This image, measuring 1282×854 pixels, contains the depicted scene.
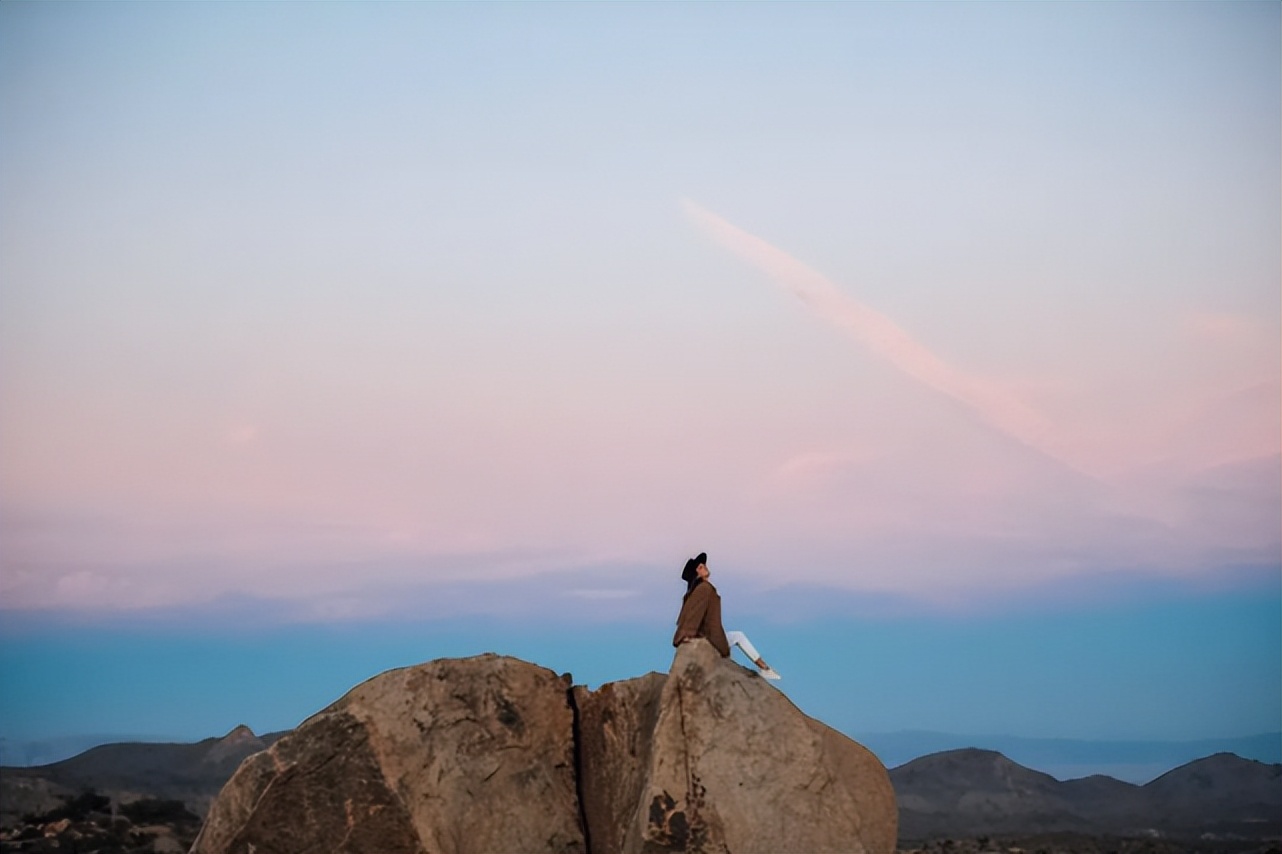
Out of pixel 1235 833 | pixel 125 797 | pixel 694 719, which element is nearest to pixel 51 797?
pixel 125 797

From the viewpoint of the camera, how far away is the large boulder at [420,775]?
60.1 feet

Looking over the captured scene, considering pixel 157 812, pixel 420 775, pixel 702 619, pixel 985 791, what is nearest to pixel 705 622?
pixel 702 619

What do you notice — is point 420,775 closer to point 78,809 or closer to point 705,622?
point 705,622

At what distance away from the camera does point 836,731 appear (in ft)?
65.4

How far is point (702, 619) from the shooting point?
19594 millimetres

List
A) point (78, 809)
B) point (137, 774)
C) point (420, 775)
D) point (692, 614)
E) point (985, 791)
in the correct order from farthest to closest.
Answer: point (985, 791)
point (137, 774)
point (78, 809)
point (692, 614)
point (420, 775)

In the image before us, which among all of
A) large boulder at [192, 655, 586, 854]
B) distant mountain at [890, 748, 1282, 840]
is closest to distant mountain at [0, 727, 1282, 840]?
distant mountain at [890, 748, 1282, 840]

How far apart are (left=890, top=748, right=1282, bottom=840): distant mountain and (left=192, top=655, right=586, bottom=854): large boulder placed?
81.5 feet

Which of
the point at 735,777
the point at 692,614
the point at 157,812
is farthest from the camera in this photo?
the point at 157,812

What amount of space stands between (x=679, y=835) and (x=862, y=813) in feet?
9.01

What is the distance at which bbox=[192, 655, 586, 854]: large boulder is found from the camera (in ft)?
60.1

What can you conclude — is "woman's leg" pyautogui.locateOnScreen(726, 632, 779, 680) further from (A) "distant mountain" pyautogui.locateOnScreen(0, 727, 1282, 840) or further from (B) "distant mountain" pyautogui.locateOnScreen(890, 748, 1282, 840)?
(B) "distant mountain" pyautogui.locateOnScreen(890, 748, 1282, 840)

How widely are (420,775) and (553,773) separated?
6.03ft

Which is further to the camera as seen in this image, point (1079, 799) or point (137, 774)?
point (1079, 799)
